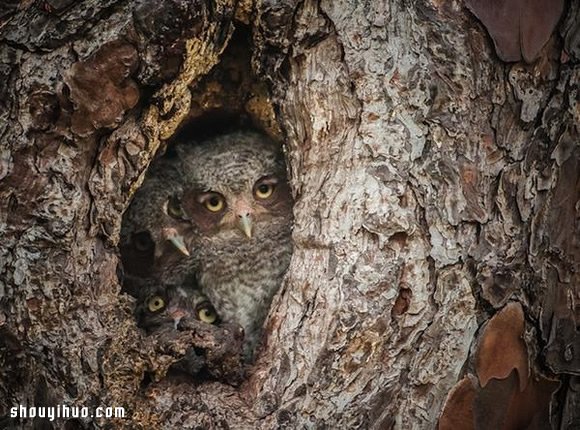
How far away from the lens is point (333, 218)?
2125mm

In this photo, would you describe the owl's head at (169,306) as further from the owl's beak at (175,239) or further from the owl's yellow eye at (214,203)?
the owl's yellow eye at (214,203)

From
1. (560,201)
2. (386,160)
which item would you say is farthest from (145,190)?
(560,201)

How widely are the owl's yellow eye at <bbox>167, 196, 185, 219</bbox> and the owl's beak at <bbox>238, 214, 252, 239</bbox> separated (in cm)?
24

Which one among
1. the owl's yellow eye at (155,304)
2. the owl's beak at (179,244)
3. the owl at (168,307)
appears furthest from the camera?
the owl's beak at (179,244)

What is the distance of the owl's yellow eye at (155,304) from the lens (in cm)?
282

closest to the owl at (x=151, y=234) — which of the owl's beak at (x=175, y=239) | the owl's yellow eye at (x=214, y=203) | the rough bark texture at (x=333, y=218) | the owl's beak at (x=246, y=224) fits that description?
the owl's beak at (x=175, y=239)

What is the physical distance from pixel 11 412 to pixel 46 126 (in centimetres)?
78

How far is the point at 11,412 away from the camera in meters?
2.09

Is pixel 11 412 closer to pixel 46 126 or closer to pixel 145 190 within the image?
pixel 46 126

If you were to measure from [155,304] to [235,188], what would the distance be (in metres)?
0.53

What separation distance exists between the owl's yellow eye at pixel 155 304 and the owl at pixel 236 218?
0.22 m

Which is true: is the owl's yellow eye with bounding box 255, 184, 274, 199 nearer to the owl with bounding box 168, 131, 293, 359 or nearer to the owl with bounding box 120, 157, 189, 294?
the owl with bounding box 168, 131, 293, 359

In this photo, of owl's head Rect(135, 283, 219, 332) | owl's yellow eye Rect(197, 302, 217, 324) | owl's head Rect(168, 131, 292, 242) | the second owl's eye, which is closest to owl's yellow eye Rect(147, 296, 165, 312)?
owl's head Rect(135, 283, 219, 332)

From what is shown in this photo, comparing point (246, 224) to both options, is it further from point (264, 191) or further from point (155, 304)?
point (155, 304)
